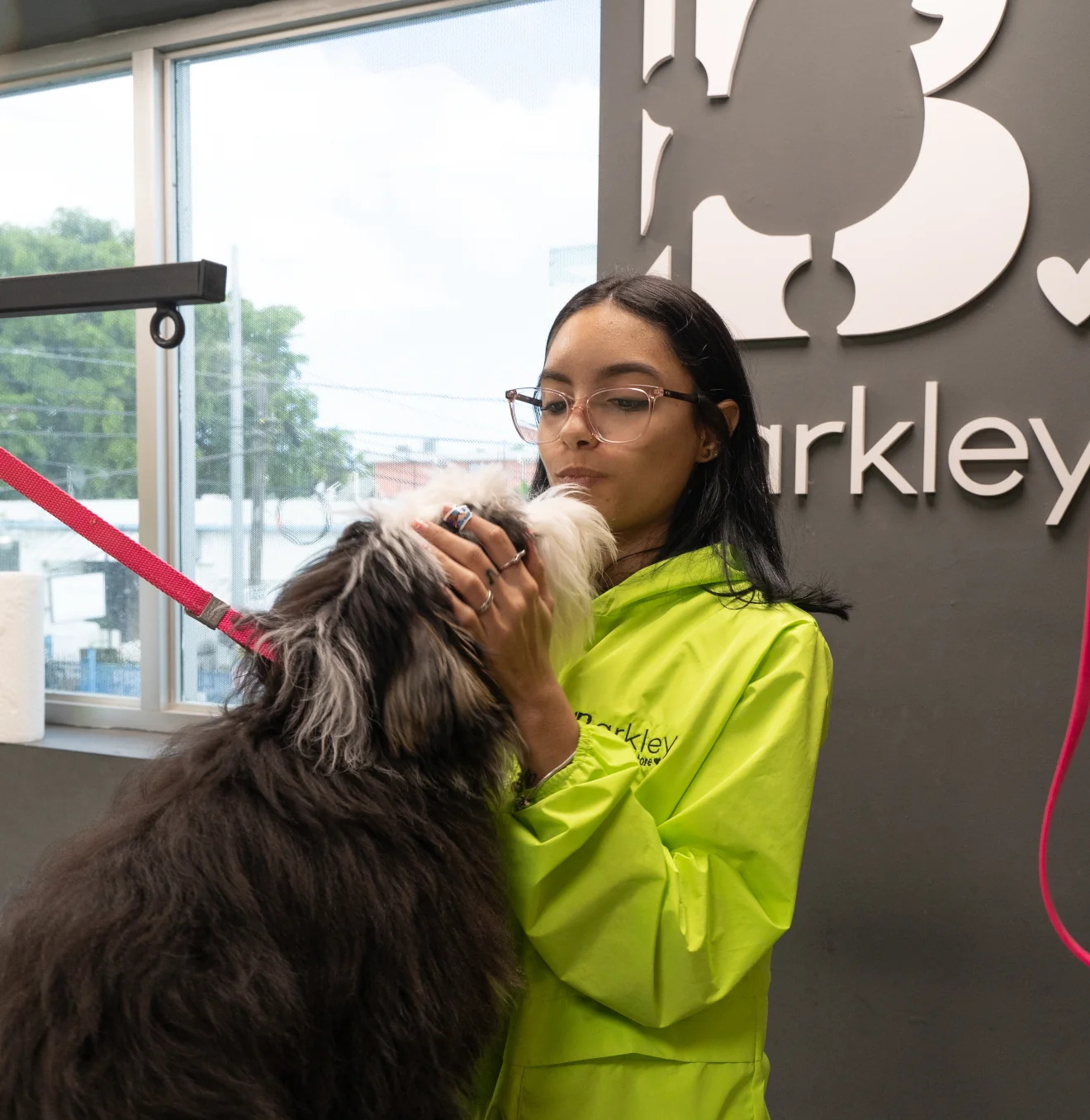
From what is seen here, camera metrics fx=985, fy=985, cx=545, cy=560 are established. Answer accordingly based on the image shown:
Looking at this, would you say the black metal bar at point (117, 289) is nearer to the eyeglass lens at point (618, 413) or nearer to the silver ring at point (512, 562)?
the silver ring at point (512, 562)

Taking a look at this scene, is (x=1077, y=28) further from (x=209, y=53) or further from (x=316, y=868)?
(x=209, y=53)

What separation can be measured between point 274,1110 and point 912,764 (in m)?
1.42

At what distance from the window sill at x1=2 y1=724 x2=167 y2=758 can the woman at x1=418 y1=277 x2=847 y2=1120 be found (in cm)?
178

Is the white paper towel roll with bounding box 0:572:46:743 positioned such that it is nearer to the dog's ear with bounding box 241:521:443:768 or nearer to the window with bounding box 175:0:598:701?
the window with bounding box 175:0:598:701

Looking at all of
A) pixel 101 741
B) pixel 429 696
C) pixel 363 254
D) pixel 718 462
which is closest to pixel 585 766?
pixel 429 696

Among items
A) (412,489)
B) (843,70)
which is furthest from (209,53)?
(412,489)

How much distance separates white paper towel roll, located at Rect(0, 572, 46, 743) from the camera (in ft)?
8.45

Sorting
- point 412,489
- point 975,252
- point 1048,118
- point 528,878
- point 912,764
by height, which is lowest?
point 912,764

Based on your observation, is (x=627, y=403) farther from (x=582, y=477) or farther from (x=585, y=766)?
(x=585, y=766)

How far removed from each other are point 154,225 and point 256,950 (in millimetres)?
2457

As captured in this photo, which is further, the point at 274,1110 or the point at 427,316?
the point at 427,316

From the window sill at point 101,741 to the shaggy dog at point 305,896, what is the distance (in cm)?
178

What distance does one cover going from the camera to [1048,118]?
1.68m

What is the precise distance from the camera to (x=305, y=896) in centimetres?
78
